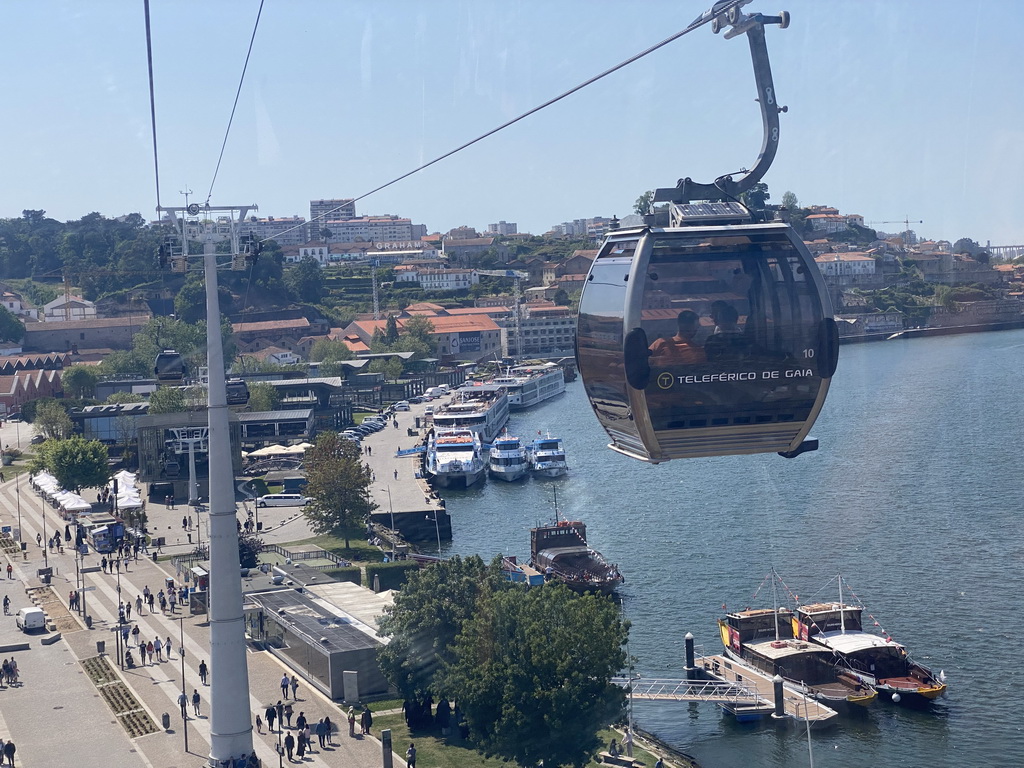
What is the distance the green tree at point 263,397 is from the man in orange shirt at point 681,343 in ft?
84.5

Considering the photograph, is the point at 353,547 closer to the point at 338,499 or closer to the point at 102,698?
the point at 338,499

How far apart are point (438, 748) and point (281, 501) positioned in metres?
12.8

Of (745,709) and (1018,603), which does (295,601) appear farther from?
(1018,603)

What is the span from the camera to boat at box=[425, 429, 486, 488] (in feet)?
81.9

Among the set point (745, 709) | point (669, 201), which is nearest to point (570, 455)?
point (745, 709)

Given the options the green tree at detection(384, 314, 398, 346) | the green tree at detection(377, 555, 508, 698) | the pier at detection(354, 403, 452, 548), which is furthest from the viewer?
the green tree at detection(384, 314, 398, 346)

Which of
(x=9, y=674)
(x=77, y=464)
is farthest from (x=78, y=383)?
(x=9, y=674)

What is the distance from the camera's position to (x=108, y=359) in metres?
37.7

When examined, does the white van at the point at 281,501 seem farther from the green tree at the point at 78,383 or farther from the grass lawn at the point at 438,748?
the green tree at the point at 78,383

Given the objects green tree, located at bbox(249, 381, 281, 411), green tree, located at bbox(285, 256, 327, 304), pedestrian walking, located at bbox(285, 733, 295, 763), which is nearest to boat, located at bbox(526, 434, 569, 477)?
green tree, located at bbox(249, 381, 281, 411)

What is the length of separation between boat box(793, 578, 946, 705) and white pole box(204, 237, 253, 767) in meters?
6.51

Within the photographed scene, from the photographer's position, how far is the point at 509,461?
25.6 meters

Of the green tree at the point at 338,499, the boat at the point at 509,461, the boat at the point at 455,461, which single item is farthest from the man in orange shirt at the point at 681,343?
the boat at the point at 509,461

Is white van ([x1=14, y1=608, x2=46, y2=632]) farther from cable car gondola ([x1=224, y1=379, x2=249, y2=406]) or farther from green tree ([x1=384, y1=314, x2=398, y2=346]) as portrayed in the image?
green tree ([x1=384, y1=314, x2=398, y2=346])
